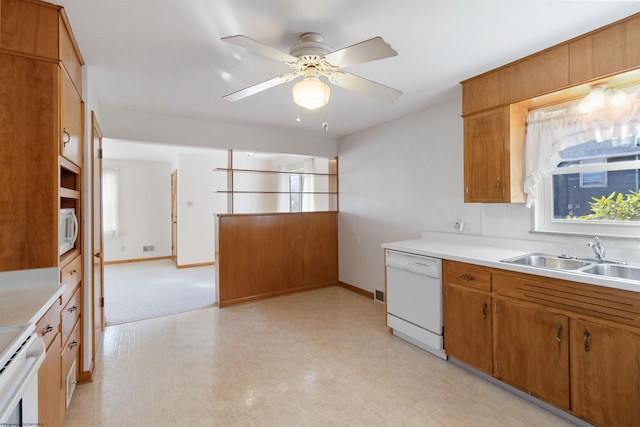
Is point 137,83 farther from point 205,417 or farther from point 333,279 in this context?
point 333,279

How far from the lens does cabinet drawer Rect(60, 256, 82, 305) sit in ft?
5.74

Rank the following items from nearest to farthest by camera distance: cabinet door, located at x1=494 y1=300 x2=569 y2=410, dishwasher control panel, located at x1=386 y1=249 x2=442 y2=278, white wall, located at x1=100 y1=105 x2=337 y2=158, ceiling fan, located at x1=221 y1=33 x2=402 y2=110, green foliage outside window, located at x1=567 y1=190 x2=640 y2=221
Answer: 1. ceiling fan, located at x1=221 y1=33 x2=402 y2=110
2. cabinet door, located at x1=494 y1=300 x2=569 y2=410
3. green foliage outside window, located at x1=567 y1=190 x2=640 y2=221
4. dishwasher control panel, located at x1=386 y1=249 x2=442 y2=278
5. white wall, located at x1=100 y1=105 x2=337 y2=158

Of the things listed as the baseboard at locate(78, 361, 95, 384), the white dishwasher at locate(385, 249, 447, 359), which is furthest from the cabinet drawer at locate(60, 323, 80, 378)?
the white dishwasher at locate(385, 249, 447, 359)

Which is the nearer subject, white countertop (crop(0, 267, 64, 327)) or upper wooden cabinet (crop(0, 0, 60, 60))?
white countertop (crop(0, 267, 64, 327))

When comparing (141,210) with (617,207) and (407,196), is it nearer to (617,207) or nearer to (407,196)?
(407,196)

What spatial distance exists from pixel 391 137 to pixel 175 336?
11.1 ft

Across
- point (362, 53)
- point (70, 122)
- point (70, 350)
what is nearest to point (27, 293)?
point (70, 350)

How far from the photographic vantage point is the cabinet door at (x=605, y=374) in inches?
60.8

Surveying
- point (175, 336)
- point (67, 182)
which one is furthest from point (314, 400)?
point (67, 182)

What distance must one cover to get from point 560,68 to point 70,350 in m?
3.73

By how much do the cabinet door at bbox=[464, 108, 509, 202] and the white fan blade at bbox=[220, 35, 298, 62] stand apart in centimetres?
172

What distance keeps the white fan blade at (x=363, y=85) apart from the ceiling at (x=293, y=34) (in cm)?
24

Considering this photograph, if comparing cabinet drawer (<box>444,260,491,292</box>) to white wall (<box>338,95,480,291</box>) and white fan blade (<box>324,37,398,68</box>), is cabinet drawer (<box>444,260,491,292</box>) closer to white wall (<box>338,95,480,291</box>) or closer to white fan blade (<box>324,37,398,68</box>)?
white wall (<box>338,95,480,291</box>)

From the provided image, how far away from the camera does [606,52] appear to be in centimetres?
181
